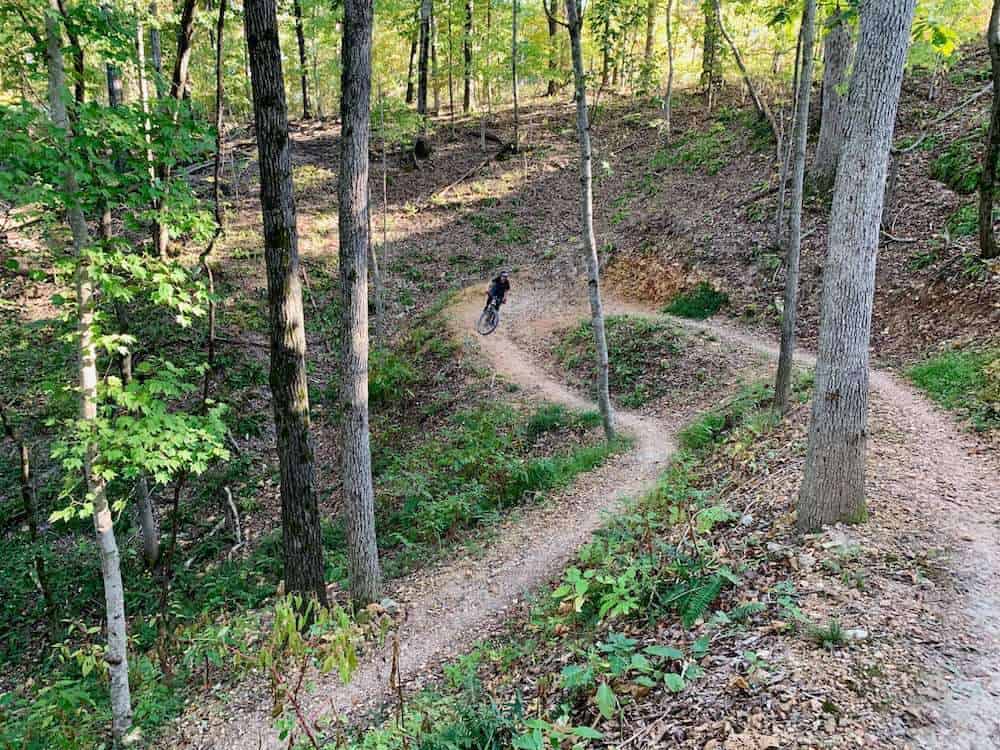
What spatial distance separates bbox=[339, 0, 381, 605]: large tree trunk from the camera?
575 centimetres

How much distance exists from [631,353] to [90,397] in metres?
11.4

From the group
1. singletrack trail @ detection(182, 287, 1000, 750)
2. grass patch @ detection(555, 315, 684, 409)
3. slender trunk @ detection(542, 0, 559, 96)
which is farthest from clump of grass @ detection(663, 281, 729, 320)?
slender trunk @ detection(542, 0, 559, 96)

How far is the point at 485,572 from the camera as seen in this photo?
779cm

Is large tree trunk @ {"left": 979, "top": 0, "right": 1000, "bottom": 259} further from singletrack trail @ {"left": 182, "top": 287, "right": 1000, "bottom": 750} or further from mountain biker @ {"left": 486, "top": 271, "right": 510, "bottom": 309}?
mountain biker @ {"left": 486, "top": 271, "right": 510, "bottom": 309}

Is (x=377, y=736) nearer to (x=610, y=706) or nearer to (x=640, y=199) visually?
(x=610, y=706)

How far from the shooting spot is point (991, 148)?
31.5 ft

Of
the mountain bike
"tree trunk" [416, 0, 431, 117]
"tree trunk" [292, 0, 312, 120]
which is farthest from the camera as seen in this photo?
"tree trunk" [416, 0, 431, 117]

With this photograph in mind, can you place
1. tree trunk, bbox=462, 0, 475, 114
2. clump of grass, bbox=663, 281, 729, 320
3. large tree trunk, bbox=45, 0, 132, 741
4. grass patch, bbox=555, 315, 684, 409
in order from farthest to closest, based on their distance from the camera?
tree trunk, bbox=462, 0, 475, 114, clump of grass, bbox=663, 281, 729, 320, grass patch, bbox=555, 315, 684, 409, large tree trunk, bbox=45, 0, 132, 741

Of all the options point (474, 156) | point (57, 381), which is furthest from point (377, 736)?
point (474, 156)

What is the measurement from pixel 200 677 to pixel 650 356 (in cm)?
1093

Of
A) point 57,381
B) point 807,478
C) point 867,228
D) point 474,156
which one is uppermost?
point 474,156

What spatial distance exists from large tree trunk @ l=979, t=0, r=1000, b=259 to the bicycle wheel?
11.0 meters

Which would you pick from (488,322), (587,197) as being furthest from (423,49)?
(587,197)

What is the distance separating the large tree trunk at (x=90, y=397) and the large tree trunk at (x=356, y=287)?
2.33 meters
